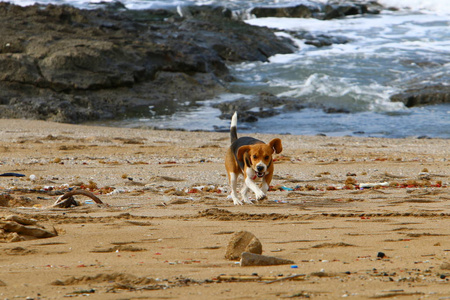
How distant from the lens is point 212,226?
5312mm

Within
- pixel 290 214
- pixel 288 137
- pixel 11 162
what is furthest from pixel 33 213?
pixel 288 137

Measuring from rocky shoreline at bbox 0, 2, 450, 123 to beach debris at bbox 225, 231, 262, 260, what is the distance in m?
15.0

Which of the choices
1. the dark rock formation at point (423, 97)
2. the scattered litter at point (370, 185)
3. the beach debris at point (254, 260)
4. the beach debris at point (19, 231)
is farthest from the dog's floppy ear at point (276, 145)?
the dark rock formation at point (423, 97)

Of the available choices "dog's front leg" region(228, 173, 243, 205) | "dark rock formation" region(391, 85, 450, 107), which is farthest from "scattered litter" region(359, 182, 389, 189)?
"dark rock formation" region(391, 85, 450, 107)

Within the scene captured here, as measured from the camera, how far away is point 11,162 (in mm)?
10297

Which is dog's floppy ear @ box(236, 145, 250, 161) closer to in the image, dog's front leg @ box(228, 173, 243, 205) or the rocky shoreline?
dog's front leg @ box(228, 173, 243, 205)

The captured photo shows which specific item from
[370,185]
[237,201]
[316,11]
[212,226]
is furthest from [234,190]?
[316,11]

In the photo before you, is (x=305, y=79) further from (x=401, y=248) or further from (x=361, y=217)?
(x=401, y=248)

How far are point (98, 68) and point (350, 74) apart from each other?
34.7ft

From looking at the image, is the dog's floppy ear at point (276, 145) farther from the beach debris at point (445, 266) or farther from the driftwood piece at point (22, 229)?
the beach debris at point (445, 266)

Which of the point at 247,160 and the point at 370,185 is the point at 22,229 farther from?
the point at 370,185

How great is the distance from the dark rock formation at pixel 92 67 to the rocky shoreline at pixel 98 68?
0.03 metres

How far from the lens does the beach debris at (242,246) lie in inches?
152

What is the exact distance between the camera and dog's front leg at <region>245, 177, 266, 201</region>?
22.2 ft
